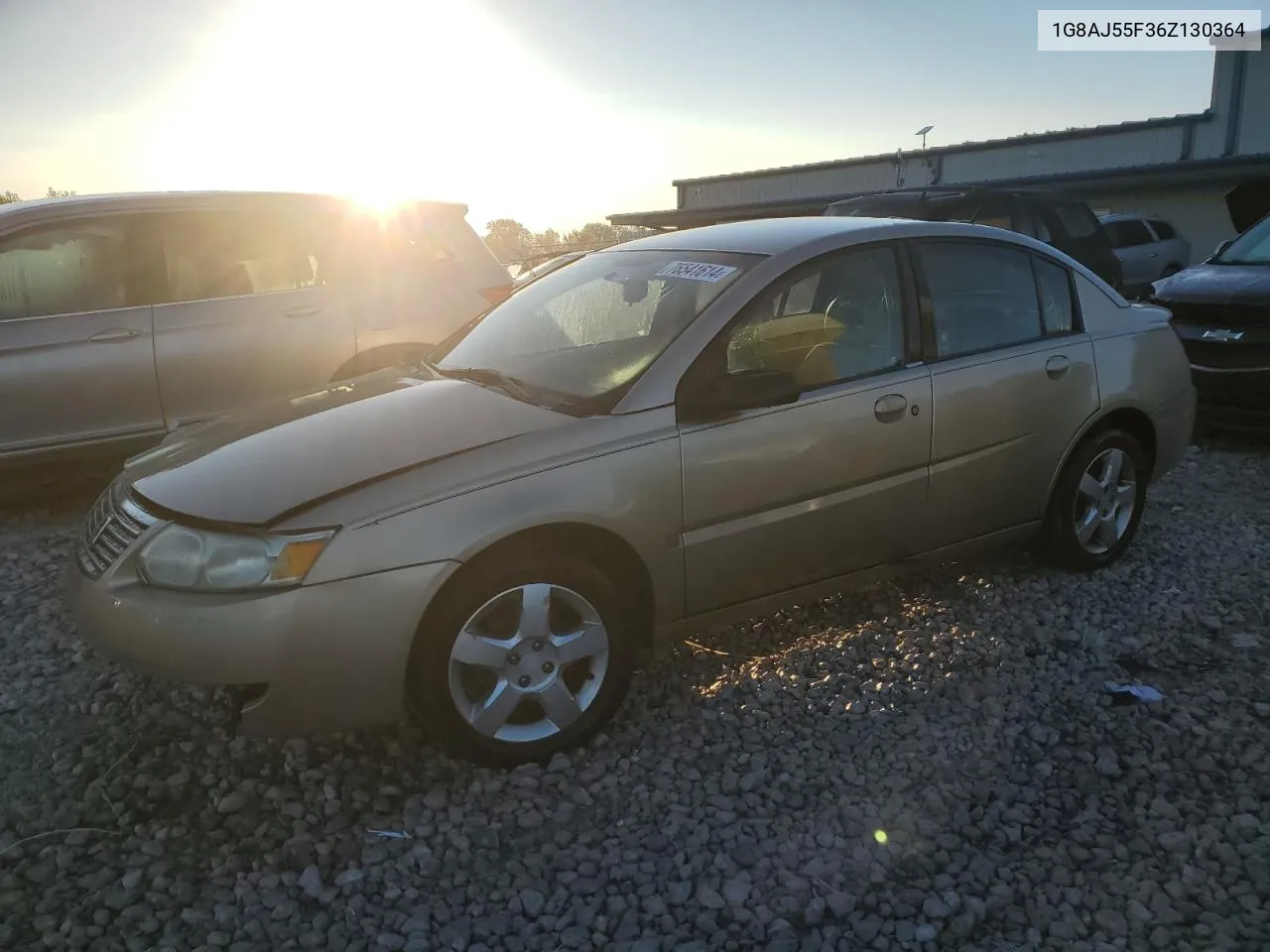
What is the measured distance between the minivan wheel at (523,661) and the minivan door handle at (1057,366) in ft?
7.18

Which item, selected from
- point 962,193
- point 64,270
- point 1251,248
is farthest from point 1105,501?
point 64,270

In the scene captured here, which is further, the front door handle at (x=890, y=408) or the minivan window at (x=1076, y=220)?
the minivan window at (x=1076, y=220)

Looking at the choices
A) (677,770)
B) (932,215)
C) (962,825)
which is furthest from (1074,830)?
(932,215)

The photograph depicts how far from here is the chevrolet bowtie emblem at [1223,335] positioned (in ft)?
21.5

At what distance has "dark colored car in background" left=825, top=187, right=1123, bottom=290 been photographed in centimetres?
880

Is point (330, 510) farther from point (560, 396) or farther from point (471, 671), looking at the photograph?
point (560, 396)

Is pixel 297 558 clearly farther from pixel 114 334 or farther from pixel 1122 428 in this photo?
pixel 1122 428

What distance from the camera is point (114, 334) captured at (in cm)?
527

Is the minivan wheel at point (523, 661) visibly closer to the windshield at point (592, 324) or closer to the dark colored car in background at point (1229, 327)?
the windshield at point (592, 324)

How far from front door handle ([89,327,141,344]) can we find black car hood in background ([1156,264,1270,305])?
22.6ft

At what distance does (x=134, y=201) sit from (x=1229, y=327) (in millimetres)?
6977

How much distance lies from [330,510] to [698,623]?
1.30 metres

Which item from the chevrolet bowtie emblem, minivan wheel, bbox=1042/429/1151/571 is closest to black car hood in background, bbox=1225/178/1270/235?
the chevrolet bowtie emblem

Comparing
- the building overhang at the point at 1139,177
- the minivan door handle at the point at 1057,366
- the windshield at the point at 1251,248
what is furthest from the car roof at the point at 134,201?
the building overhang at the point at 1139,177
